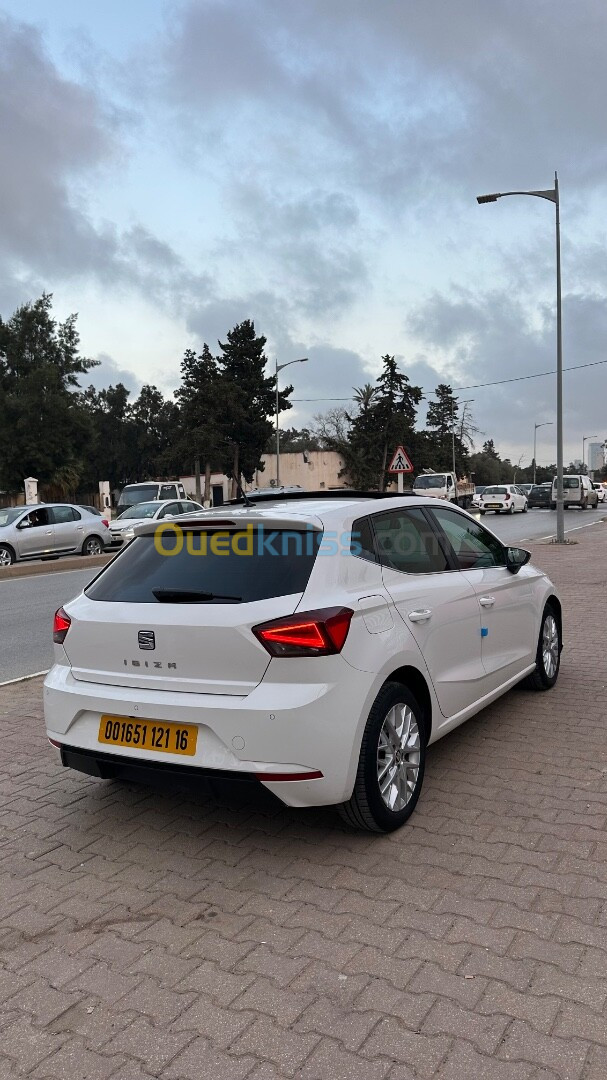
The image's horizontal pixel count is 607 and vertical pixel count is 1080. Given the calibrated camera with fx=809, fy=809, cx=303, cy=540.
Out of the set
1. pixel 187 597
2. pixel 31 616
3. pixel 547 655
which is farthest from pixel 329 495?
pixel 31 616

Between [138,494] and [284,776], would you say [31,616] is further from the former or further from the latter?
[138,494]

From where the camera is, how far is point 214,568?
12.1 feet

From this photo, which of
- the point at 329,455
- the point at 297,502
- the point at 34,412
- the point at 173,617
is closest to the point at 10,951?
the point at 173,617

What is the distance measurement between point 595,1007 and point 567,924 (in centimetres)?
47

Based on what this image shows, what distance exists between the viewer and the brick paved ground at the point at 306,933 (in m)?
2.33

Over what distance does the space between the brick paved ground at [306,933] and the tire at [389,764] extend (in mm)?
131

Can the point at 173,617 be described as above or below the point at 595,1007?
above

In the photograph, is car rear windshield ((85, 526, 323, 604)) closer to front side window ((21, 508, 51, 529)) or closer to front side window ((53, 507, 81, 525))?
front side window ((21, 508, 51, 529))

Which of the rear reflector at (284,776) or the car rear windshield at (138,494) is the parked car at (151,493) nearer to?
the car rear windshield at (138,494)

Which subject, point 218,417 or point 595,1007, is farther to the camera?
point 218,417

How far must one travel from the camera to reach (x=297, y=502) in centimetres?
439

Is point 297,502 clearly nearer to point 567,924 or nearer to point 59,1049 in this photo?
point 567,924

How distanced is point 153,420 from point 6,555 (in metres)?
67.0

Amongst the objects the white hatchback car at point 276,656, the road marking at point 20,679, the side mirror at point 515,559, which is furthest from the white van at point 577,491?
the white hatchback car at point 276,656
